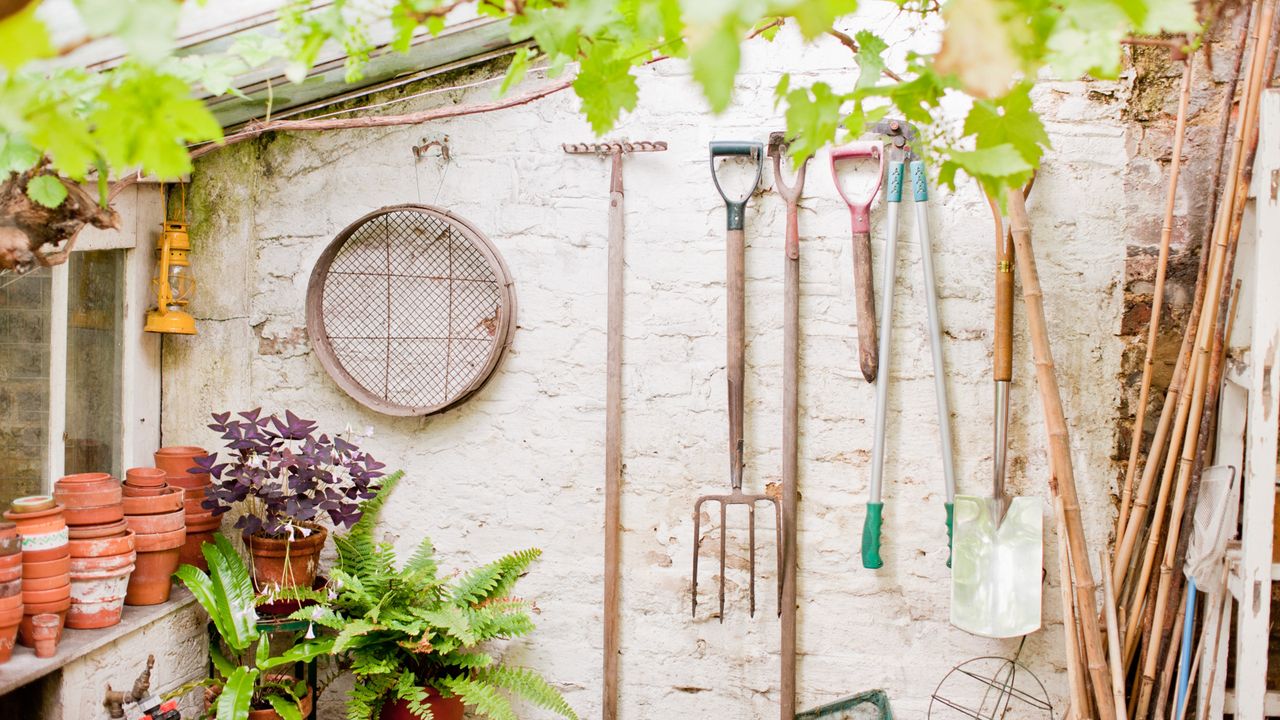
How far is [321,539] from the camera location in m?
2.39

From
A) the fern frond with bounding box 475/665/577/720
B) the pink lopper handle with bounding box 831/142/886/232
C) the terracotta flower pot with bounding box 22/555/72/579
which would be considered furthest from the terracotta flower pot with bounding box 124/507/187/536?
the pink lopper handle with bounding box 831/142/886/232

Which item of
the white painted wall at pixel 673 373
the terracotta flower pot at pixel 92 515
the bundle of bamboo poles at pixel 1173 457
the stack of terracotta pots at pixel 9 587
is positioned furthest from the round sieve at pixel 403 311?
the bundle of bamboo poles at pixel 1173 457

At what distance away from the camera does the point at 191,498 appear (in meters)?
2.41

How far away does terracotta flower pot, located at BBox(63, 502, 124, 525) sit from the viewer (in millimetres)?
2033

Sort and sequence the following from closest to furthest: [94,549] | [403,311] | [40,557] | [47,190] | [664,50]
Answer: [664,50], [47,190], [40,557], [94,549], [403,311]

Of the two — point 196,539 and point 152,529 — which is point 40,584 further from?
point 196,539

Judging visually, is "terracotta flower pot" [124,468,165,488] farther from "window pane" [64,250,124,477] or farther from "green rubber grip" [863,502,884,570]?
"green rubber grip" [863,502,884,570]

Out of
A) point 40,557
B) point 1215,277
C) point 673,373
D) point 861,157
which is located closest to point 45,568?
point 40,557

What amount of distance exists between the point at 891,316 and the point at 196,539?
1813mm

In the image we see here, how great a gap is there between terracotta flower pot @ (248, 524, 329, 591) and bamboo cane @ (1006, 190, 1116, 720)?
172 cm

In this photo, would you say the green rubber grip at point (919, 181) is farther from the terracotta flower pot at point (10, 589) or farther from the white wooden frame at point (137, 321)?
the terracotta flower pot at point (10, 589)

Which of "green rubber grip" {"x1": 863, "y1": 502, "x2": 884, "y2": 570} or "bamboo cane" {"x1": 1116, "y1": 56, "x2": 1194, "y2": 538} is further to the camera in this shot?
"green rubber grip" {"x1": 863, "y1": 502, "x2": 884, "y2": 570}

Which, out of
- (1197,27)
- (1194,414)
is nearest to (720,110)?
(1197,27)

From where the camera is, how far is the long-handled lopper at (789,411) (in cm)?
229
